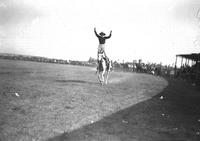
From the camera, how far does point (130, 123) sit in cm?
584

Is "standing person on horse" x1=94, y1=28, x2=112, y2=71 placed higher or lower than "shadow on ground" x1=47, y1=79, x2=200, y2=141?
higher

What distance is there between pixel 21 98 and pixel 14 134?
319 cm

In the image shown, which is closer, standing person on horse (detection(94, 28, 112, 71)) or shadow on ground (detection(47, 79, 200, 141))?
shadow on ground (detection(47, 79, 200, 141))

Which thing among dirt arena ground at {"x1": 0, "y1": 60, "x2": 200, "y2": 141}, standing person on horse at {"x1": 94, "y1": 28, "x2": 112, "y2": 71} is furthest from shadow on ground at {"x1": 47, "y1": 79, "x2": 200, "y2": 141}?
standing person on horse at {"x1": 94, "y1": 28, "x2": 112, "y2": 71}

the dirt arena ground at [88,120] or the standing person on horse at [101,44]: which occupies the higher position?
the standing person on horse at [101,44]

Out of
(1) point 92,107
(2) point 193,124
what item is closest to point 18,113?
(1) point 92,107

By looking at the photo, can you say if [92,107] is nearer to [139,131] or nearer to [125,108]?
[125,108]

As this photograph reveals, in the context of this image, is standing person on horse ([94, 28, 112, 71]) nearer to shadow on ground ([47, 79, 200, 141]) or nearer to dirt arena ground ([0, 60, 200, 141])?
dirt arena ground ([0, 60, 200, 141])

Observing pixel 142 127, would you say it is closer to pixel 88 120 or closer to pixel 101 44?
pixel 88 120

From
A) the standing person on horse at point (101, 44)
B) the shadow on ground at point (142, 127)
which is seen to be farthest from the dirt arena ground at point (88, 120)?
the standing person on horse at point (101, 44)

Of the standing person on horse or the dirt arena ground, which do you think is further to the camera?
the standing person on horse

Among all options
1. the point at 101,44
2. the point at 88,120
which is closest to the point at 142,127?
the point at 88,120

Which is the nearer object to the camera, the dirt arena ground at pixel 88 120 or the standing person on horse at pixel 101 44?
the dirt arena ground at pixel 88 120

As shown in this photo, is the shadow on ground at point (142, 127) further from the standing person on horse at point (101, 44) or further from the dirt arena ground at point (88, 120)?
the standing person on horse at point (101, 44)
